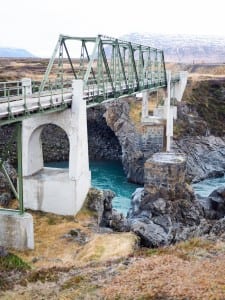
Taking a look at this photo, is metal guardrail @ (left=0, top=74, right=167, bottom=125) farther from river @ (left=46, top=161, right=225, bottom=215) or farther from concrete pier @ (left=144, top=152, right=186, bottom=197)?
river @ (left=46, top=161, right=225, bottom=215)

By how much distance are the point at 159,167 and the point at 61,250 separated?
22676mm

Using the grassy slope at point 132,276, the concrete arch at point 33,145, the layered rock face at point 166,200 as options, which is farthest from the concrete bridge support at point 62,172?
the grassy slope at point 132,276

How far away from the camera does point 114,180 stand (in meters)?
63.2

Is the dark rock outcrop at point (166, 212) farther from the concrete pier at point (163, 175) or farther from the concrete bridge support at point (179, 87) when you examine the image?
the concrete bridge support at point (179, 87)

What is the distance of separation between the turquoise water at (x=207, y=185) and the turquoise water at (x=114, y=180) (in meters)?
8.04

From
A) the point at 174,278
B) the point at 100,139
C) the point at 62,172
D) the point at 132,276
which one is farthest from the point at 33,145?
the point at 100,139

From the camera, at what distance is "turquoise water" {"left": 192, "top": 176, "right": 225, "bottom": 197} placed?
188 ft

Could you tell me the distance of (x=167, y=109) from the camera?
6538 centimetres

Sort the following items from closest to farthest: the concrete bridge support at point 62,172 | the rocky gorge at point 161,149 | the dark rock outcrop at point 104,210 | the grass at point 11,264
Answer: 1. the grass at point 11,264
2. the concrete bridge support at point 62,172
3. the dark rock outcrop at point 104,210
4. the rocky gorge at point 161,149

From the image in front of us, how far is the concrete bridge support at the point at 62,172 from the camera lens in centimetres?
3419

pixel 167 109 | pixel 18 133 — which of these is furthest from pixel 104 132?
pixel 18 133

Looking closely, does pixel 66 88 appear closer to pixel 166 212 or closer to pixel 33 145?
pixel 33 145

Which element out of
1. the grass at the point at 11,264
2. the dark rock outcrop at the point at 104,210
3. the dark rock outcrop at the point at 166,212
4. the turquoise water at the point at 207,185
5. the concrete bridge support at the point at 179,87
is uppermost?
the concrete bridge support at the point at 179,87

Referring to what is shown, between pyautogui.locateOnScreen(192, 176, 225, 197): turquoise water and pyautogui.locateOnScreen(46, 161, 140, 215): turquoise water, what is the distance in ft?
26.4
